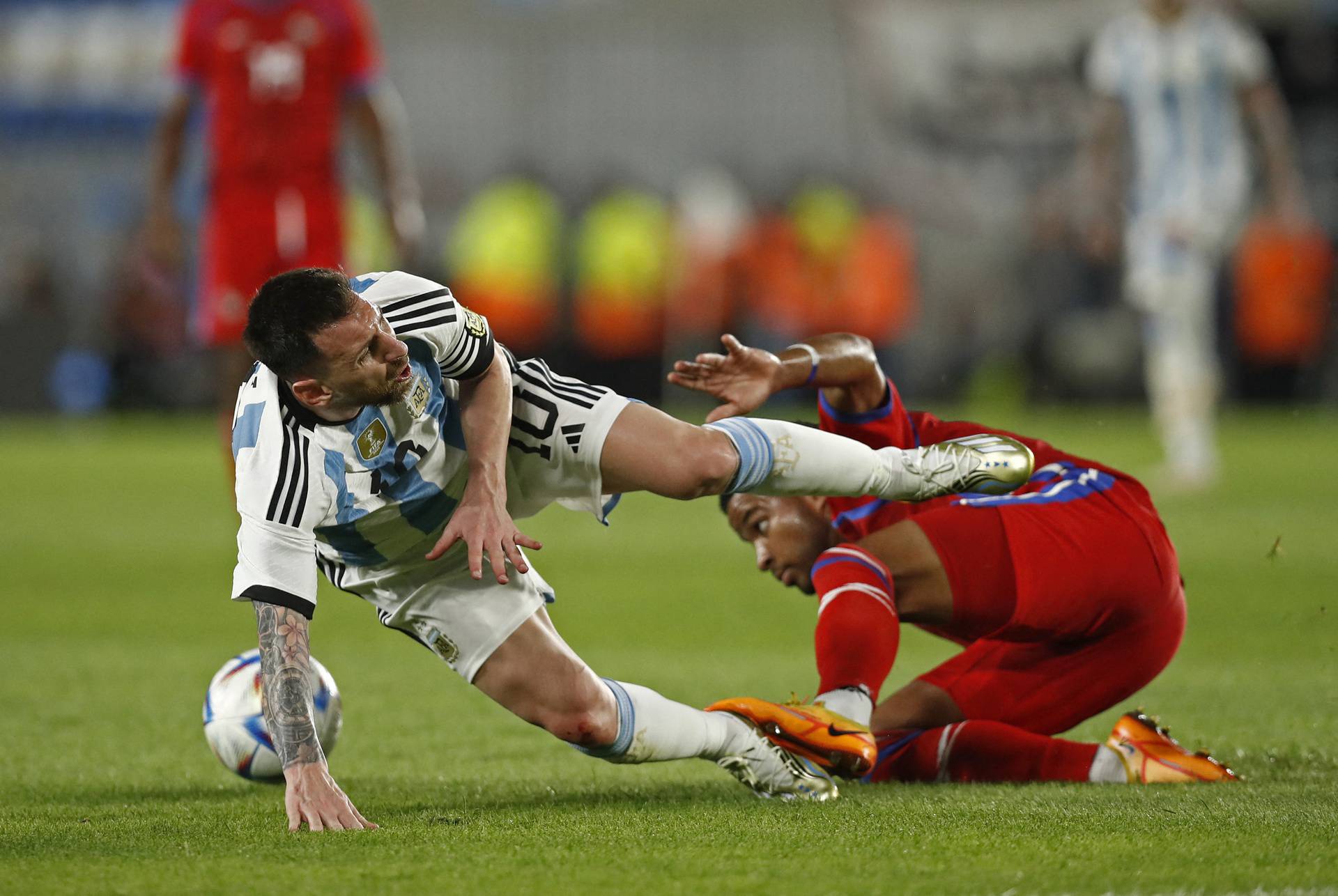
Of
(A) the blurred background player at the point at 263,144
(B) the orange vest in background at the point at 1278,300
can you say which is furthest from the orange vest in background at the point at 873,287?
(A) the blurred background player at the point at 263,144

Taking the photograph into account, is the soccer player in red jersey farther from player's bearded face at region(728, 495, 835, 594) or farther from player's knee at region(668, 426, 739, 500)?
player's knee at region(668, 426, 739, 500)

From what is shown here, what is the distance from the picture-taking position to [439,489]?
12.1 feet

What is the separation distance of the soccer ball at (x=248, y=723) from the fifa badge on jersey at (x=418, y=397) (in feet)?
2.29

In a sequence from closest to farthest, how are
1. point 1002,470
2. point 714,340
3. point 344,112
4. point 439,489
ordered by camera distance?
point 439,489 → point 1002,470 → point 344,112 → point 714,340

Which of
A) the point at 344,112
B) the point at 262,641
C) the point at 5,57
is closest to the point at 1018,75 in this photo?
the point at 5,57

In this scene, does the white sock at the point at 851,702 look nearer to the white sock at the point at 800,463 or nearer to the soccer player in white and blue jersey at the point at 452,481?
the soccer player in white and blue jersey at the point at 452,481

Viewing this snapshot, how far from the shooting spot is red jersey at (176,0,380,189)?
6.94 meters

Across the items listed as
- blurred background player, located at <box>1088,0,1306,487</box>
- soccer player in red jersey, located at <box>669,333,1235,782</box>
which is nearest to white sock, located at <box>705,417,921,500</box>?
soccer player in red jersey, located at <box>669,333,1235,782</box>

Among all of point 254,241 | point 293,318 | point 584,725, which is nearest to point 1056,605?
point 584,725

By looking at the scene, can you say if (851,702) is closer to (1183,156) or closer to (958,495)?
(958,495)

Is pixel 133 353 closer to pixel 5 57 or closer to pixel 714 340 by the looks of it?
pixel 5 57

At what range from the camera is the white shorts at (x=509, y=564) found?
3770mm

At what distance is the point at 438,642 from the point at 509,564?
25 centimetres

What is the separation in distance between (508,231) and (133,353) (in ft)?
15.2
